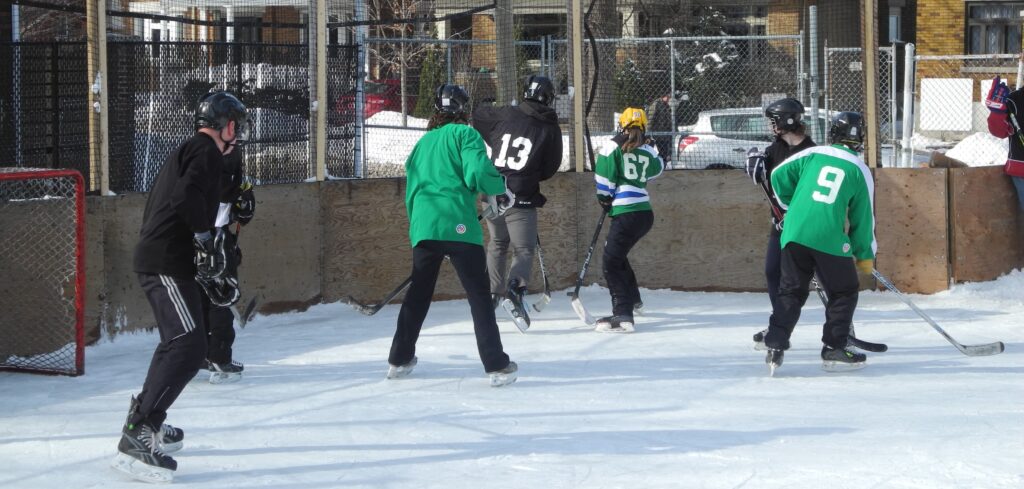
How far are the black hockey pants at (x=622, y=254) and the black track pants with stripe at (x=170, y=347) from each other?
4.02 metres

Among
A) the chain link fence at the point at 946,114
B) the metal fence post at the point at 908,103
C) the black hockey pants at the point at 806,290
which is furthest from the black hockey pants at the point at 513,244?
the chain link fence at the point at 946,114

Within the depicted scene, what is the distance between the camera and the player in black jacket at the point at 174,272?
5164 millimetres

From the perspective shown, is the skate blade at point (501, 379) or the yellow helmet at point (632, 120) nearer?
the skate blade at point (501, 379)

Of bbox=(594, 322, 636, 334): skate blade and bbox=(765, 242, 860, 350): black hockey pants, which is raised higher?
bbox=(765, 242, 860, 350): black hockey pants

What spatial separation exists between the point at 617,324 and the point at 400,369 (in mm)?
2115

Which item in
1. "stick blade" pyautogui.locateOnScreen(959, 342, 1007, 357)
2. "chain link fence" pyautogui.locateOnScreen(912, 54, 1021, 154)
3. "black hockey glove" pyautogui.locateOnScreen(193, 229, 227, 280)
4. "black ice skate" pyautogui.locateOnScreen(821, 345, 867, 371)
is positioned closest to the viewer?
"black hockey glove" pyautogui.locateOnScreen(193, 229, 227, 280)

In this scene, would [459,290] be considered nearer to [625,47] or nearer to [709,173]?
[709,173]

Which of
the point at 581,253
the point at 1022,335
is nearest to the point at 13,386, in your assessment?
the point at 581,253

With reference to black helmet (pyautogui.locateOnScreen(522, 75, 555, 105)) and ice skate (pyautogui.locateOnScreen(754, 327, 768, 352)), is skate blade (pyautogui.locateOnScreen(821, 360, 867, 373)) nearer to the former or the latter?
ice skate (pyautogui.locateOnScreen(754, 327, 768, 352))

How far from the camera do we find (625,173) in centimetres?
878

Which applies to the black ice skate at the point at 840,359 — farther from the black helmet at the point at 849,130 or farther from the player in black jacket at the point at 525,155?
the player in black jacket at the point at 525,155

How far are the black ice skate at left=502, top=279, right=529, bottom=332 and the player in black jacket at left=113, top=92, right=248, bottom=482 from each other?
11.0 feet

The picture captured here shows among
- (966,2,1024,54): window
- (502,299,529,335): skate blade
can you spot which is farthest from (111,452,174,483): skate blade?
(966,2,1024,54): window

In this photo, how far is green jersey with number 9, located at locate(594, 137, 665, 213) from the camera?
8.79 m
